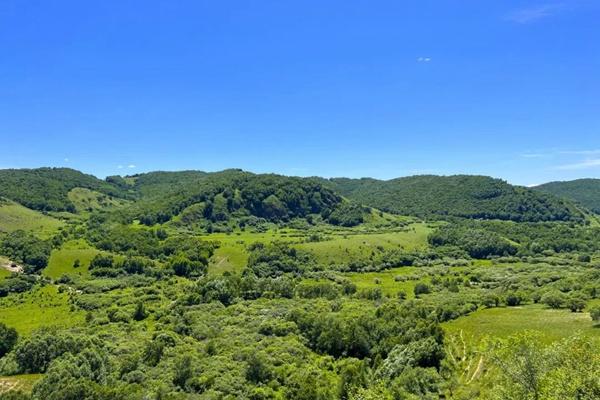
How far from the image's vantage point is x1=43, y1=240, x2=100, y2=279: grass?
169 meters

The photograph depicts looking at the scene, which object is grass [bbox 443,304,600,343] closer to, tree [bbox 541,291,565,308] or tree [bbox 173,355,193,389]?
→ tree [bbox 541,291,565,308]

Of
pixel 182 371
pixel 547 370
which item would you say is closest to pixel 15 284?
pixel 182 371

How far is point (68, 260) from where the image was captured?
176750 millimetres

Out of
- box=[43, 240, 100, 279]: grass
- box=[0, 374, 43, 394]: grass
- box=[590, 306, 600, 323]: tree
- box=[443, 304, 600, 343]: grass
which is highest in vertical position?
box=[43, 240, 100, 279]: grass

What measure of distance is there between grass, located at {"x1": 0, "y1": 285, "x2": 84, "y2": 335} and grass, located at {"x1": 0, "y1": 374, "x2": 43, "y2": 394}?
109 feet

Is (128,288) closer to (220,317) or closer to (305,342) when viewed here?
(220,317)

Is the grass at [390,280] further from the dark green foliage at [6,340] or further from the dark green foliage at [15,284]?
the dark green foliage at [15,284]

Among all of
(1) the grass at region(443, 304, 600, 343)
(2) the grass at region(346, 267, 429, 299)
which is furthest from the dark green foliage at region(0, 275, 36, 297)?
(1) the grass at region(443, 304, 600, 343)

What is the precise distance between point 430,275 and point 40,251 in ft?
498

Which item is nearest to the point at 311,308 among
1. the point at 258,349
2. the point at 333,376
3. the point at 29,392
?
the point at 258,349

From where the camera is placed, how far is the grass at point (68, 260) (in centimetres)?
16851

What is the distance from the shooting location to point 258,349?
8762cm

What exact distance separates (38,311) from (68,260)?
49.8m

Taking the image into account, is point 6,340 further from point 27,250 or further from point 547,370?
point 547,370
